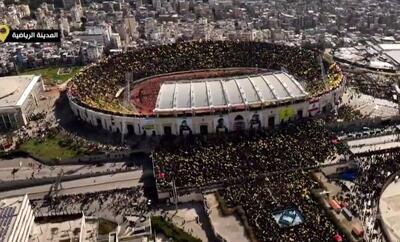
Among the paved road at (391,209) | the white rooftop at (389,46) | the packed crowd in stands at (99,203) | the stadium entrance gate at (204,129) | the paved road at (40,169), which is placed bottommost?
the white rooftop at (389,46)

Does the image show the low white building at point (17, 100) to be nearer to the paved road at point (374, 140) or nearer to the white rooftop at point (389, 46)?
the paved road at point (374, 140)

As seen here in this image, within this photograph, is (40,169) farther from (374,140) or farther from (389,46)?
(389,46)

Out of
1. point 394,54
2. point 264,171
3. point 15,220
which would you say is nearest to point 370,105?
point 264,171

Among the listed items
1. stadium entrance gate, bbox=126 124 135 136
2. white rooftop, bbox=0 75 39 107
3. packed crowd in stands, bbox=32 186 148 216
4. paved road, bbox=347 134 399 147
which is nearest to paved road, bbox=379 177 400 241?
paved road, bbox=347 134 399 147

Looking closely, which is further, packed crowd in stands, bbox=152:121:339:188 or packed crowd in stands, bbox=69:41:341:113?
packed crowd in stands, bbox=69:41:341:113

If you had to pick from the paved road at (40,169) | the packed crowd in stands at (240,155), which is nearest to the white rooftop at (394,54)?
the packed crowd in stands at (240,155)

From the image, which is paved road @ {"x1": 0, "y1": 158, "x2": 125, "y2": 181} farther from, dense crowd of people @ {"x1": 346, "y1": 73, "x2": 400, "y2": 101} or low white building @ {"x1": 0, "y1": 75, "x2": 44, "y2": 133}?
dense crowd of people @ {"x1": 346, "y1": 73, "x2": 400, "y2": 101}
